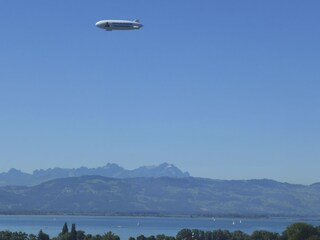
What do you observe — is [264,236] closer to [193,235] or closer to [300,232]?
[300,232]

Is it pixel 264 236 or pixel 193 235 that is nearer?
pixel 264 236

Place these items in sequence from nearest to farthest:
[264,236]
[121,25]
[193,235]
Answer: [121,25] < [264,236] < [193,235]

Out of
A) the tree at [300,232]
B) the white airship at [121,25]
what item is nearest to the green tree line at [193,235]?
the tree at [300,232]

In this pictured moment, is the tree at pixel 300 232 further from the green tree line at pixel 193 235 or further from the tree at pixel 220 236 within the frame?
the tree at pixel 220 236

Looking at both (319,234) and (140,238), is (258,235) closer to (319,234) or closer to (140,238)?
(319,234)

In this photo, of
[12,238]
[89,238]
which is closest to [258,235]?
[89,238]

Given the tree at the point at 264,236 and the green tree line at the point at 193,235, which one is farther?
the tree at the point at 264,236

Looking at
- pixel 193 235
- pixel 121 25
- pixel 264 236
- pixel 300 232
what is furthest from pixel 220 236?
pixel 121 25

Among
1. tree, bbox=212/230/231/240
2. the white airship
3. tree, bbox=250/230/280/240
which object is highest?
the white airship

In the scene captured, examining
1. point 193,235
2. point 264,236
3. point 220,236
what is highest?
point 193,235

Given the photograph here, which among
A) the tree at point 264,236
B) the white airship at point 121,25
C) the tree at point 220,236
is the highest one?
the white airship at point 121,25

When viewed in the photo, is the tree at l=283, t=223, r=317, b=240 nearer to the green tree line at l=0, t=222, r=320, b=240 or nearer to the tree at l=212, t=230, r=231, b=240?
the green tree line at l=0, t=222, r=320, b=240

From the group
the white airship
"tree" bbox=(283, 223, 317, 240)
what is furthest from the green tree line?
the white airship

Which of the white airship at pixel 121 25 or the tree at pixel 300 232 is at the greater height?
the white airship at pixel 121 25
